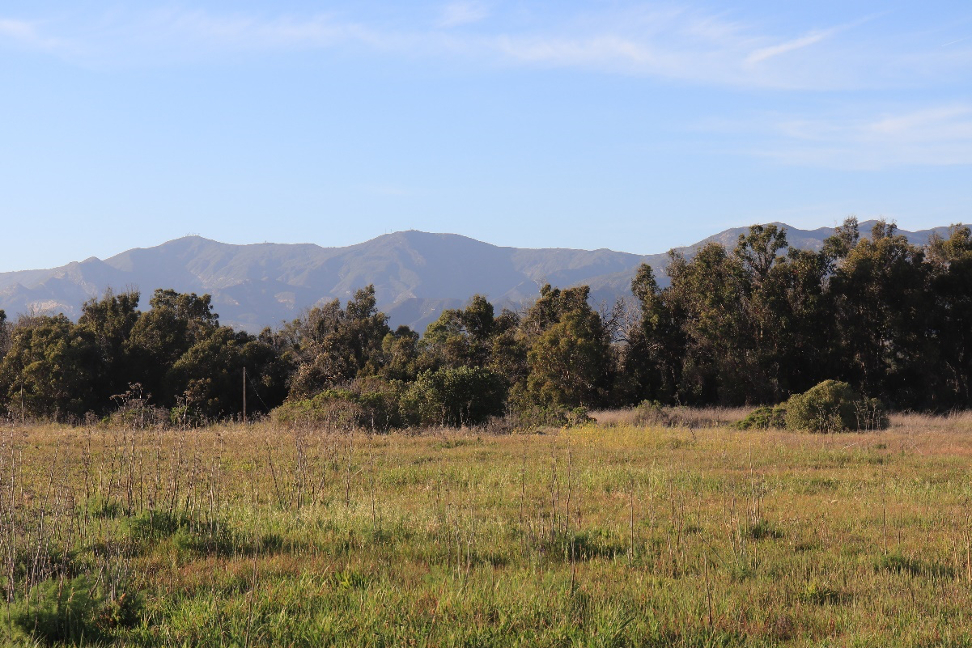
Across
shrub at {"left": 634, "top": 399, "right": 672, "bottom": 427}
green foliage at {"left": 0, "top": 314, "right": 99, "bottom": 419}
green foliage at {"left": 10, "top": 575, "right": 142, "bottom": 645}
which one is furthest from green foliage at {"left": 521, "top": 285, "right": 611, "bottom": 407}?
green foliage at {"left": 10, "top": 575, "right": 142, "bottom": 645}

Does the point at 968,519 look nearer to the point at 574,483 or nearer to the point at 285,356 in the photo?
the point at 574,483

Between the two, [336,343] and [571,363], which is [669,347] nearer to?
[571,363]

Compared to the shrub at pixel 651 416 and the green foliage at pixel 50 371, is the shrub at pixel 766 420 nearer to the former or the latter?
the shrub at pixel 651 416

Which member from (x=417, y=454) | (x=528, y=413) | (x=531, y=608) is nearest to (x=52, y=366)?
(x=528, y=413)

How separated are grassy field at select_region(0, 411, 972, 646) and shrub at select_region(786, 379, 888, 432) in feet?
31.0

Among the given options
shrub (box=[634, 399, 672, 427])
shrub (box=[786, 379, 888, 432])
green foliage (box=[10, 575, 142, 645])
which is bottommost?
shrub (box=[634, 399, 672, 427])

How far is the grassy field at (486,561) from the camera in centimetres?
511

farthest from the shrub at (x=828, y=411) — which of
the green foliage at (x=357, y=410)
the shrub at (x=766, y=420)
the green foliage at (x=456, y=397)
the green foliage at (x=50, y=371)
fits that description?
the green foliage at (x=50, y=371)

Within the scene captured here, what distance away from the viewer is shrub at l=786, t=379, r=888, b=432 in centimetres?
2156

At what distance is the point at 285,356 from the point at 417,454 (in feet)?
77.4

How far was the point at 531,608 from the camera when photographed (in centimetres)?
545

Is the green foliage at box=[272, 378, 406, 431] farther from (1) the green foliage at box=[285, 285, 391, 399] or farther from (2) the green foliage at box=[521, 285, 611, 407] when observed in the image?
(1) the green foliage at box=[285, 285, 391, 399]

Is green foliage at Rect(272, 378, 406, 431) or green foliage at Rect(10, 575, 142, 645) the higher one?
green foliage at Rect(10, 575, 142, 645)

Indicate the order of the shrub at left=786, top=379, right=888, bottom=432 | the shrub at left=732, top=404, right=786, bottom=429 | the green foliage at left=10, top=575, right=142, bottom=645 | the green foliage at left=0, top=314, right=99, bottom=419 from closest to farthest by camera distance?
the green foliage at left=10, top=575, right=142, bottom=645 < the shrub at left=786, top=379, right=888, bottom=432 < the shrub at left=732, top=404, right=786, bottom=429 < the green foliage at left=0, top=314, right=99, bottom=419
